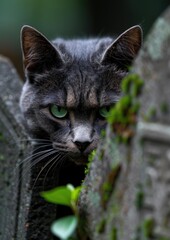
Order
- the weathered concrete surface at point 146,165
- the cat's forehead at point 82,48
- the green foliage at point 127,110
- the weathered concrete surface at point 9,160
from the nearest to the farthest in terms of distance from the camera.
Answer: the weathered concrete surface at point 146,165 → the green foliage at point 127,110 → the weathered concrete surface at point 9,160 → the cat's forehead at point 82,48

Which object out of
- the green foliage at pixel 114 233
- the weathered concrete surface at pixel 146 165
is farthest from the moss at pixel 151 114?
the green foliage at pixel 114 233

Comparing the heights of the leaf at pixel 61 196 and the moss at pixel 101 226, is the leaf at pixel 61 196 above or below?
above

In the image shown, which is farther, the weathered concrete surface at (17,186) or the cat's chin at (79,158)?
the cat's chin at (79,158)

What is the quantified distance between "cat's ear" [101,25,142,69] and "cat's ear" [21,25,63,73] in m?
0.28

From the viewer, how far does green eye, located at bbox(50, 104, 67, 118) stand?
3.47 meters

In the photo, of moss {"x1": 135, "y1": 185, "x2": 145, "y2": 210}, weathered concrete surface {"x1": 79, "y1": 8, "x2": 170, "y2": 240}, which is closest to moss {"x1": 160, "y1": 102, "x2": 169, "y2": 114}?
weathered concrete surface {"x1": 79, "y1": 8, "x2": 170, "y2": 240}

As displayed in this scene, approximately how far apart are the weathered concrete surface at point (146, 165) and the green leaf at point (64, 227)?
0.34ft

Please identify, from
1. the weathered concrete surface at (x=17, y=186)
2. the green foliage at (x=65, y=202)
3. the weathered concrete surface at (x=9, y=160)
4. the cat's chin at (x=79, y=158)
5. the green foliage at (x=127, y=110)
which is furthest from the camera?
the weathered concrete surface at (x=9, y=160)

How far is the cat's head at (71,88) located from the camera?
3.32 meters

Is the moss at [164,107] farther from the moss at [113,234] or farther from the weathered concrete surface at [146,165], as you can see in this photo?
the moss at [113,234]

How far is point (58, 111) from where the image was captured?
352cm

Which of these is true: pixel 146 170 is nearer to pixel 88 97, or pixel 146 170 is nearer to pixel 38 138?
pixel 88 97

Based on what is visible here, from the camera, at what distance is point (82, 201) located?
232 centimetres

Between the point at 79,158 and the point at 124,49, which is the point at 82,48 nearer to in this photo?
the point at 124,49
